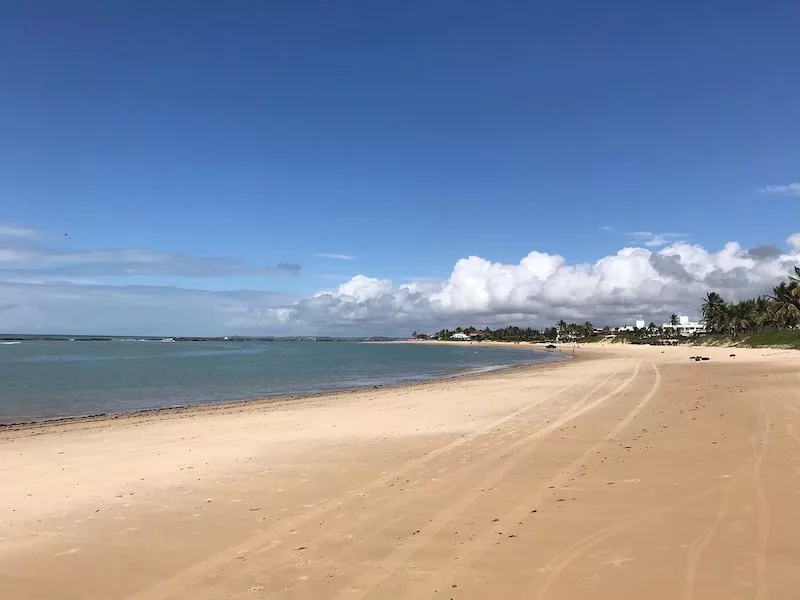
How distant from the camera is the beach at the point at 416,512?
5.61 metres

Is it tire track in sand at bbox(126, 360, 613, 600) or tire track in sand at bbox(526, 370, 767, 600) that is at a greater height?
tire track in sand at bbox(526, 370, 767, 600)

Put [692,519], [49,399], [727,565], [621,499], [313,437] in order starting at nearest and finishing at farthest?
[727,565]
[692,519]
[621,499]
[313,437]
[49,399]

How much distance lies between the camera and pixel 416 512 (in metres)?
7.81

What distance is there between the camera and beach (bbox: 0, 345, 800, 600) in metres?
5.61

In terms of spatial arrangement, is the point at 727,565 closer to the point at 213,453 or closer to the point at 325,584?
the point at 325,584

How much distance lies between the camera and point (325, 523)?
747 centimetres

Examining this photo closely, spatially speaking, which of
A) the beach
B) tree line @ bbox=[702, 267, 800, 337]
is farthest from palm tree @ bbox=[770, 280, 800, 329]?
the beach

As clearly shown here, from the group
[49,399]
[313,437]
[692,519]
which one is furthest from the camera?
[49,399]

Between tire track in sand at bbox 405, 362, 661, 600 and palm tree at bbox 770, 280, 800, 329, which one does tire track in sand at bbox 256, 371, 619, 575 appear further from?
palm tree at bbox 770, 280, 800, 329

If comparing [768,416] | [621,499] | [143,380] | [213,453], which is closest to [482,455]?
[621,499]

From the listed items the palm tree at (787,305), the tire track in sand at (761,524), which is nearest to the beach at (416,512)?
the tire track in sand at (761,524)

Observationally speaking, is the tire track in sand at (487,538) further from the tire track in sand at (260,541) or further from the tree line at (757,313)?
the tree line at (757,313)

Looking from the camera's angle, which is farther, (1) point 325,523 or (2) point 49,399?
(2) point 49,399

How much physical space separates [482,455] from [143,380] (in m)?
37.3
